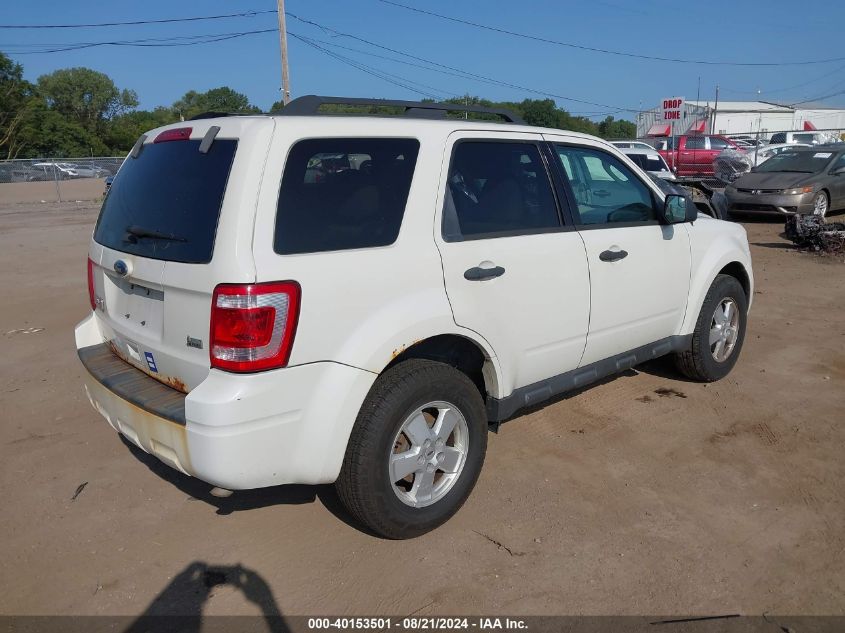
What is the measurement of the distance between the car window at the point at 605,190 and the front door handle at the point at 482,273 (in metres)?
0.88

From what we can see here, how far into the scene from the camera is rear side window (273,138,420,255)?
8.87ft

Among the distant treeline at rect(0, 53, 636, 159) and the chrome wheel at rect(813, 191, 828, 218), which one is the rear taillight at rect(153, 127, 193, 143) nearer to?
the chrome wheel at rect(813, 191, 828, 218)

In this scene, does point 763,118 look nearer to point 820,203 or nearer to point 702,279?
point 820,203

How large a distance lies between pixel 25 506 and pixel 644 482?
10.8 feet

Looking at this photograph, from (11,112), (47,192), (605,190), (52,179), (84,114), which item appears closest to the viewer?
(605,190)

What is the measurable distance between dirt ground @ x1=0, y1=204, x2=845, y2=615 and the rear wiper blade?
4.66ft

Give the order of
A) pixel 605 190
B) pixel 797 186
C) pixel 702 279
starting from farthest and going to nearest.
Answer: pixel 797 186
pixel 702 279
pixel 605 190

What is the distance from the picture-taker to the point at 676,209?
14.0 feet

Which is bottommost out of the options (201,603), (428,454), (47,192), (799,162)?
(201,603)

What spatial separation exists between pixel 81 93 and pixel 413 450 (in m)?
93.9

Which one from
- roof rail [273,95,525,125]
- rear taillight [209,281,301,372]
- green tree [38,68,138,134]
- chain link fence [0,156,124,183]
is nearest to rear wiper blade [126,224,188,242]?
rear taillight [209,281,301,372]

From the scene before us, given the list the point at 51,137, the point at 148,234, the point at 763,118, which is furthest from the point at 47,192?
the point at 763,118

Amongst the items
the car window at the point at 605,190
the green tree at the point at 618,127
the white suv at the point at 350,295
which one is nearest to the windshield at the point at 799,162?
the car window at the point at 605,190

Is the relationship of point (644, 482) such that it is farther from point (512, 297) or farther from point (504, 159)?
point (504, 159)
